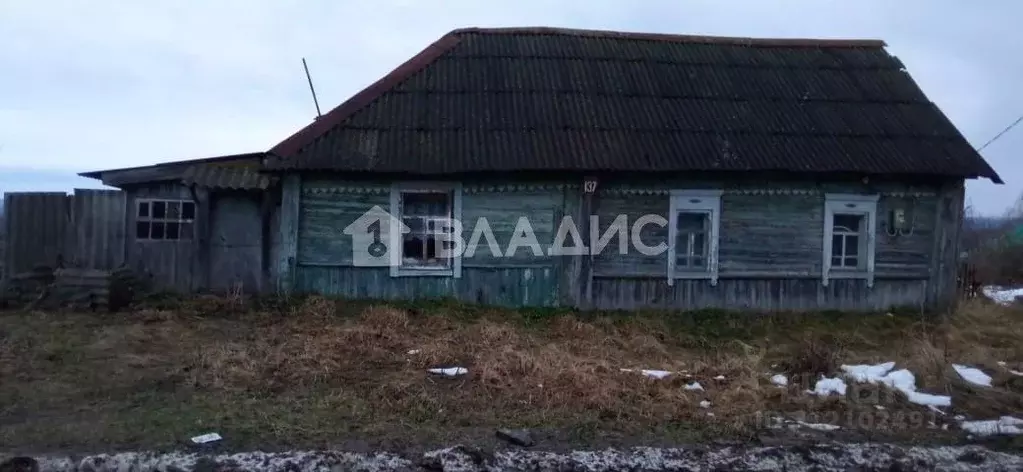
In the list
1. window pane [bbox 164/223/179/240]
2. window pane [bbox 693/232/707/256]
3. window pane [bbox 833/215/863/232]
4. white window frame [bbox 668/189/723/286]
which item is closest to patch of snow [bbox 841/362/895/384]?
white window frame [bbox 668/189/723/286]

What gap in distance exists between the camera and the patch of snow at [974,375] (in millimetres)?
7609

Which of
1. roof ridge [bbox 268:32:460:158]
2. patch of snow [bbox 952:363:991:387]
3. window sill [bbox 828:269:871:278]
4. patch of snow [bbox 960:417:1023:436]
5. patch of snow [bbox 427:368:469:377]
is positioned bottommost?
patch of snow [bbox 960:417:1023:436]

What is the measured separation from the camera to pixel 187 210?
1080 cm

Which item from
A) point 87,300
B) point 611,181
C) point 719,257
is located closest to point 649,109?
point 611,181

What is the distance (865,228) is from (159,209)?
10.1m

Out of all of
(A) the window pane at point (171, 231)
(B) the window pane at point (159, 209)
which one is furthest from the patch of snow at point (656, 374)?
(B) the window pane at point (159, 209)

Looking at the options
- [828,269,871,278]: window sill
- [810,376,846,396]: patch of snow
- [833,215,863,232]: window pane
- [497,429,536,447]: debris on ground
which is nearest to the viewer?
[497,429,536,447]: debris on ground

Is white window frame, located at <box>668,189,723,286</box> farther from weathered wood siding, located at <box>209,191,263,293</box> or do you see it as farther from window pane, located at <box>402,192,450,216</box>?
weathered wood siding, located at <box>209,191,263,293</box>

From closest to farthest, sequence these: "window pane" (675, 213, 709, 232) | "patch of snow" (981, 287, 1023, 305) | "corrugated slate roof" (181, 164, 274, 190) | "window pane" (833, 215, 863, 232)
→ "corrugated slate roof" (181, 164, 274, 190) < "window pane" (675, 213, 709, 232) < "window pane" (833, 215, 863, 232) < "patch of snow" (981, 287, 1023, 305)

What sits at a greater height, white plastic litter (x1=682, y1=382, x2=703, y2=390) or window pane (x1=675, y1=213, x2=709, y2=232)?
window pane (x1=675, y1=213, x2=709, y2=232)

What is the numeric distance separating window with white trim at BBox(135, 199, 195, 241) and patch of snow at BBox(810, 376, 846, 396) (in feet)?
27.2

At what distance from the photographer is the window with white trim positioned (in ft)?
35.2

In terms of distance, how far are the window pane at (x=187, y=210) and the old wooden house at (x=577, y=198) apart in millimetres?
20

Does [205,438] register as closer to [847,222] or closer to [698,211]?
[698,211]
